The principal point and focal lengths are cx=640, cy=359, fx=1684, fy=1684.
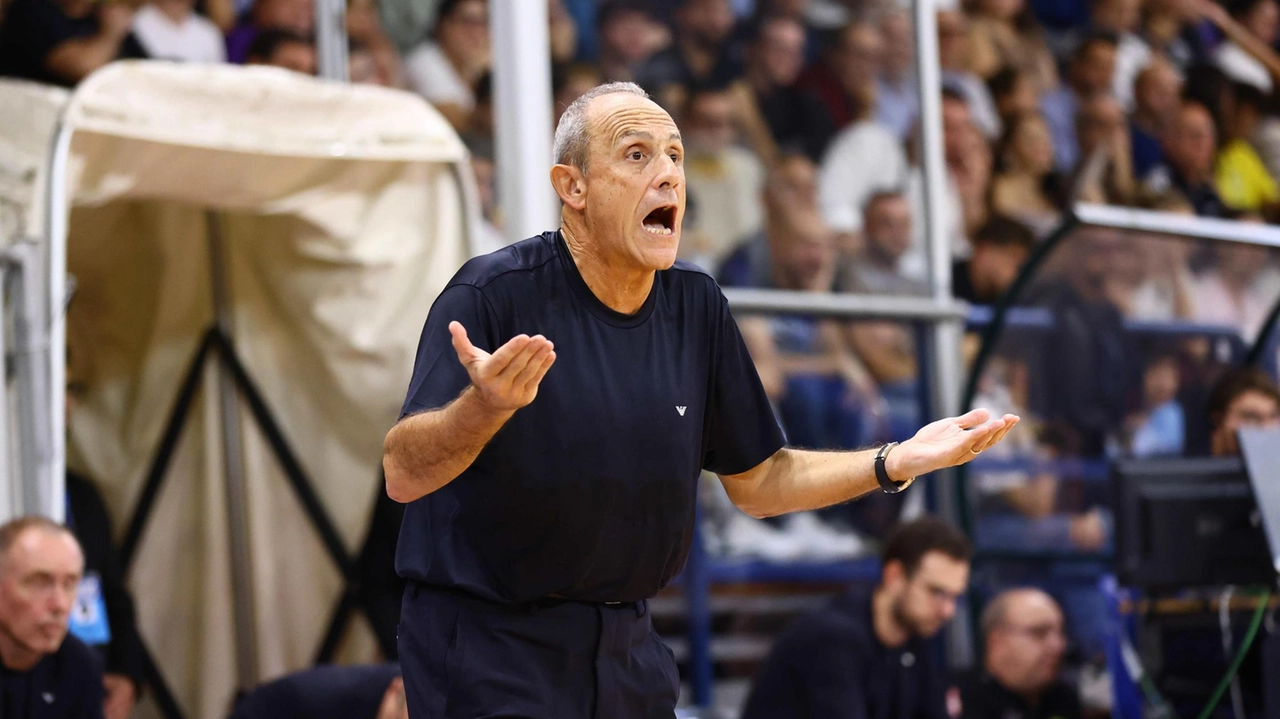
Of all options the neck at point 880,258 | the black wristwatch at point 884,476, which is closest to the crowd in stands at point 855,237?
the neck at point 880,258

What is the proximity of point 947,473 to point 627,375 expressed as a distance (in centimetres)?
485

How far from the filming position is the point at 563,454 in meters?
2.62

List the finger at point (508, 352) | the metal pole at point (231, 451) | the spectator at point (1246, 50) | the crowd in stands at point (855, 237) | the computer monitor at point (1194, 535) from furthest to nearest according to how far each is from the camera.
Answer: the spectator at point (1246, 50)
the crowd in stands at point (855, 237)
the metal pole at point (231, 451)
the computer monitor at point (1194, 535)
the finger at point (508, 352)

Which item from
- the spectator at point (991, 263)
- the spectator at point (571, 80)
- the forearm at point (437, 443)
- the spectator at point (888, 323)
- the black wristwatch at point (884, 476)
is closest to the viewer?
the forearm at point (437, 443)

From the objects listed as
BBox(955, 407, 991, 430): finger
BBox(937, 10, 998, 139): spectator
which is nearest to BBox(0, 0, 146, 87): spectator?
BBox(955, 407, 991, 430): finger

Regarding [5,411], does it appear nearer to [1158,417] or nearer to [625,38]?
[625,38]

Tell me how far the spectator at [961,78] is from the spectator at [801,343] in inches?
88.6

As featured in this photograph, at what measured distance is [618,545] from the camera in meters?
2.66

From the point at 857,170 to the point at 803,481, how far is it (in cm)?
498

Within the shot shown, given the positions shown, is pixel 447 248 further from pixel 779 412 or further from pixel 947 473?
pixel 947 473

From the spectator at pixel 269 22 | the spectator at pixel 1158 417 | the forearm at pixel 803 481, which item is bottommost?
the spectator at pixel 1158 417

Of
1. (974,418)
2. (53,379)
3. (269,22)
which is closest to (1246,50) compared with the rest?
(269,22)

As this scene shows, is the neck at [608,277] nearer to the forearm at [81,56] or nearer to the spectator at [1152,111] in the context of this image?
the forearm at [81,56]

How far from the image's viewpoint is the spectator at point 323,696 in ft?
16.2
